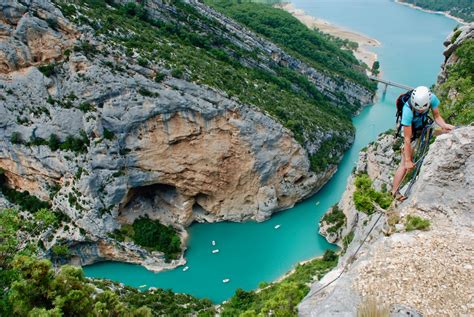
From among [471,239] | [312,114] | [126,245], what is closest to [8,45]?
[126,245]

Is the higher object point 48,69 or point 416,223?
point 416,223

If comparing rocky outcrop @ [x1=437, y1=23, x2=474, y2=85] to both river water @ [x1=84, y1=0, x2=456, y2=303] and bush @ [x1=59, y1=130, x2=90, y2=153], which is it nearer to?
river water @ [x1=84, y1=0, x2=456, y2=303]

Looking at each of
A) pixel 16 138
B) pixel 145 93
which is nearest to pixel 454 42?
pixel 145 93

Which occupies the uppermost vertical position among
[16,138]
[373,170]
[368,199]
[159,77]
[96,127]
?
[368,199]

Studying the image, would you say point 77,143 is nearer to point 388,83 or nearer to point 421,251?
point 421,251

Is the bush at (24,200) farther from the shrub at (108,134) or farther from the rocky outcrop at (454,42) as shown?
the rocky outcrop at (454,42)

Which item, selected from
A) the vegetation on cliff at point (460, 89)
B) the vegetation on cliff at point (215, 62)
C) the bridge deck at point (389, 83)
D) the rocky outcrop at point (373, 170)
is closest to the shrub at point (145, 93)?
the vegetation on cliff at point (215, 62)
